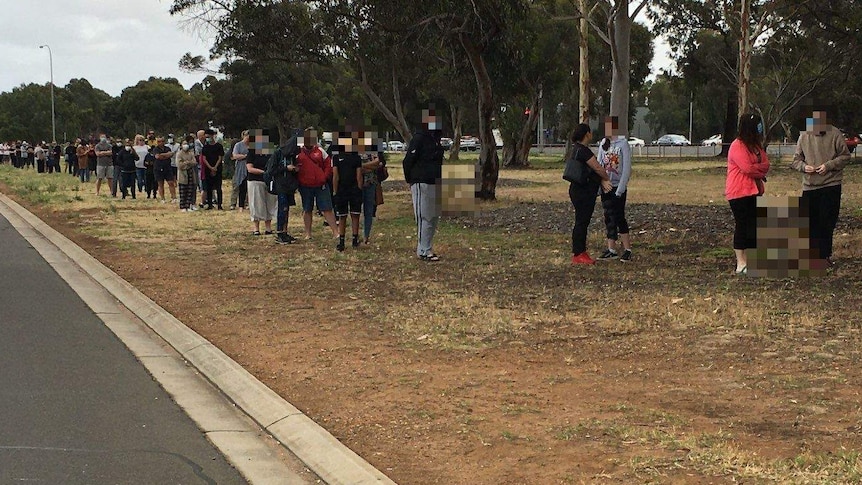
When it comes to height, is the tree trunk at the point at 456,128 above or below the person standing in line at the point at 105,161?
above

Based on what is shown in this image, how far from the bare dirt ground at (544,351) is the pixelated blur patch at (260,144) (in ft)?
6.83

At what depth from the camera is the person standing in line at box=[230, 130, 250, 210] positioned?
19.9 metres

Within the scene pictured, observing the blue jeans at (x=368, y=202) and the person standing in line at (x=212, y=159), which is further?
the person standing in line at (x=212, y=159)

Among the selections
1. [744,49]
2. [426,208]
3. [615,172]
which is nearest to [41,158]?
[744,49]

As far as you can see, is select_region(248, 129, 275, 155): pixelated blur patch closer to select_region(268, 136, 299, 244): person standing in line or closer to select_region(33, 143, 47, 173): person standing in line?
select_region(268, 136, 299, 244): person standing in line

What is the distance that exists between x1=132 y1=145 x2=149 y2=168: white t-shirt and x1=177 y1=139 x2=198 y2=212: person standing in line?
148 inches

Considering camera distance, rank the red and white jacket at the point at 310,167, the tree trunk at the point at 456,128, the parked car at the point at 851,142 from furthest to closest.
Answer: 1. the tree trunk at the point at 456,128
2. the red and white jacket at the point at 310,167
3. the parked car at the point at 851,142

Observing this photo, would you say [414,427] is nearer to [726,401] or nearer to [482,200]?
[726,401]

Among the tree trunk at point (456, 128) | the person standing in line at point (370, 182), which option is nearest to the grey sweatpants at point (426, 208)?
the person standing in line at point (370, 182)

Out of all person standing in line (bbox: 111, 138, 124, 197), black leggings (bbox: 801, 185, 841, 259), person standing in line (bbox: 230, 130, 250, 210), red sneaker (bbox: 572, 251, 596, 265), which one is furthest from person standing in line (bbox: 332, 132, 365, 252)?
person standing in line (bbox: 111, 138, 124, 197)

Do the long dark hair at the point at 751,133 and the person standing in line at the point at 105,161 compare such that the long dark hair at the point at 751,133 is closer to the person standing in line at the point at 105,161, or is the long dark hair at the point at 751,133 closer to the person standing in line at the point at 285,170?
the person standing in line at the point at 285,170

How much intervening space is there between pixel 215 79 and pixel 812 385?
A: 217 ft

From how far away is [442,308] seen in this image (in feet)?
32.9

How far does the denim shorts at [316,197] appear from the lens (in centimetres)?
1588
